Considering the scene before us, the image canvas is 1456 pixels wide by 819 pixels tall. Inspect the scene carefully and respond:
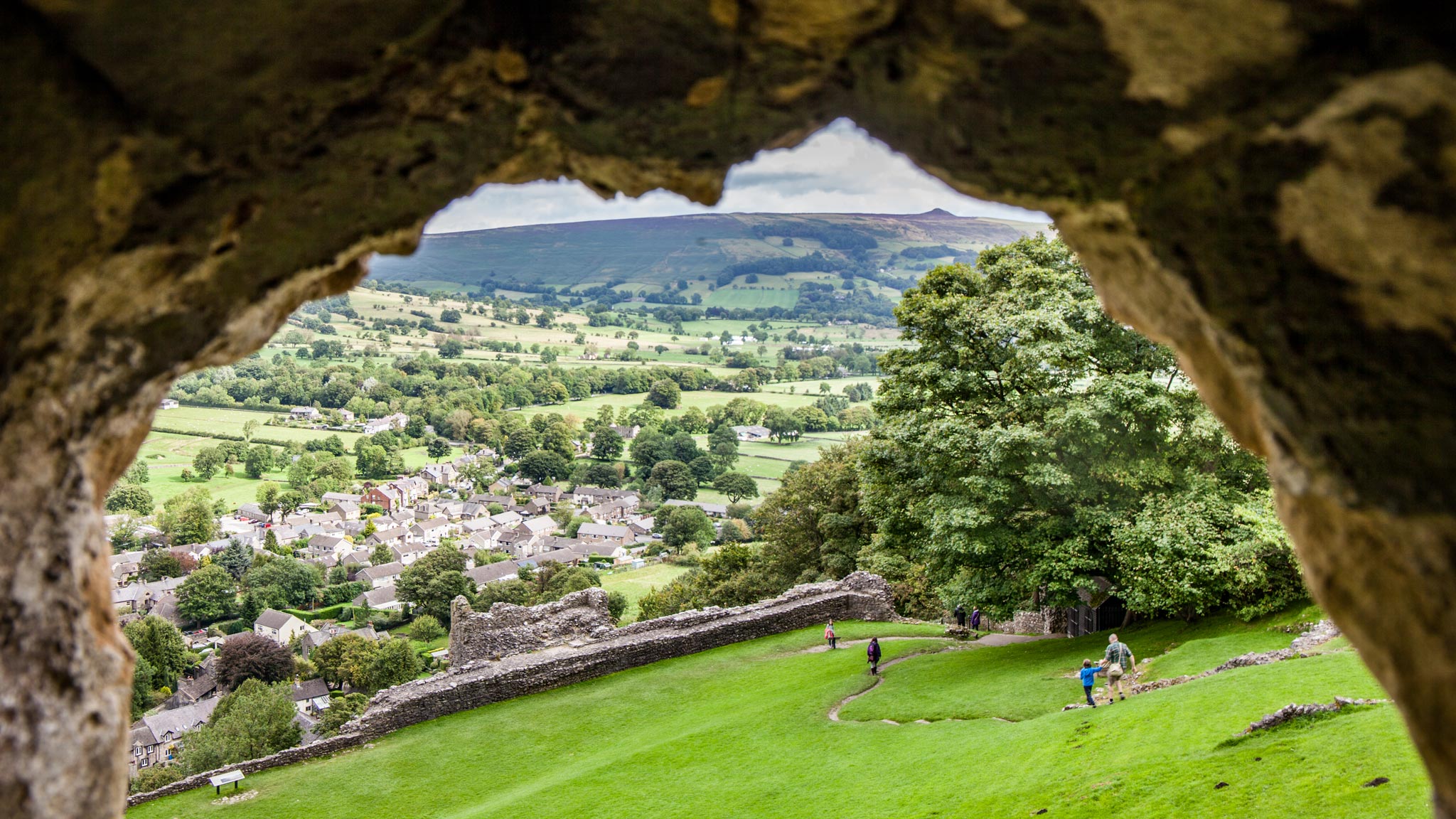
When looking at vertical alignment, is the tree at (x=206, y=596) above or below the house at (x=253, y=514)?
below

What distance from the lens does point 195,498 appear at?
7894 cm

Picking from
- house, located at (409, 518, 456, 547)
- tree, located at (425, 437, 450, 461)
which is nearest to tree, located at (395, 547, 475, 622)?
house, located at (409, 518, 456, 547)

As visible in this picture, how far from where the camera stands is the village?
48.2 m

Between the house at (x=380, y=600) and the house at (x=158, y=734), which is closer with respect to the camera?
the house at (x=158, y=734)

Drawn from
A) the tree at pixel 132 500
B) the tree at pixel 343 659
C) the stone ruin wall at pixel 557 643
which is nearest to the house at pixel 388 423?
the tree at pixel 132 500

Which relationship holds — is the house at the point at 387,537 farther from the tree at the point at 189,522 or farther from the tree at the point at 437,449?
the tree at the point at 437,449

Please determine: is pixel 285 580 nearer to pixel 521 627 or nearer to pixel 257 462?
pixel 257 462

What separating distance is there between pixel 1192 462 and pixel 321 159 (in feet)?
59.5

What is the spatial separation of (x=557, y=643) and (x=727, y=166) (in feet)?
→ 68.0

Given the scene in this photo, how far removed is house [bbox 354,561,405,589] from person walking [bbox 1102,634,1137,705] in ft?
209

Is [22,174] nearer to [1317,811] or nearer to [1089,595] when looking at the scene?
[1317,811]

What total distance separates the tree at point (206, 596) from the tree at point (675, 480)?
43.4m

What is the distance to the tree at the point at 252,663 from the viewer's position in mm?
45500

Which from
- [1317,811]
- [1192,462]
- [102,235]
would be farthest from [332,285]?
[1192,462]
